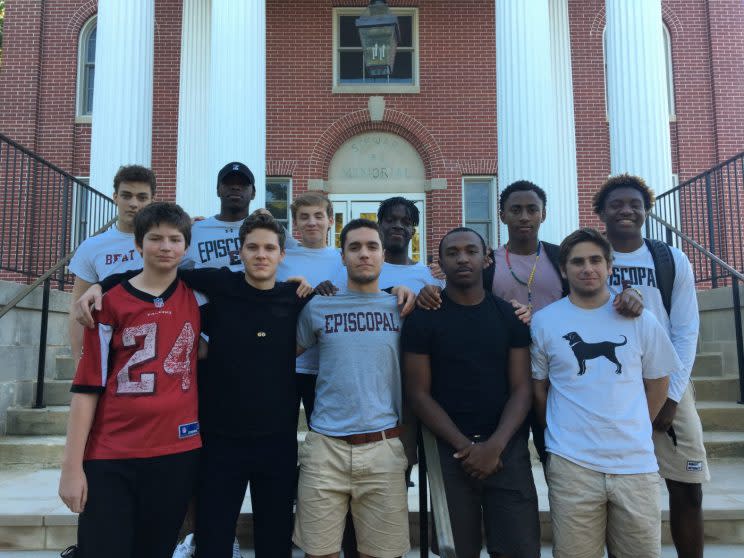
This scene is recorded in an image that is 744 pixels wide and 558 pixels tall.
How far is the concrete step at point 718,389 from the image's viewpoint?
236 inches

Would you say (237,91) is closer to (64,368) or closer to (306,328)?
(64,368)

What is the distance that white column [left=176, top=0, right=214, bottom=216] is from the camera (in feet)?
35.2

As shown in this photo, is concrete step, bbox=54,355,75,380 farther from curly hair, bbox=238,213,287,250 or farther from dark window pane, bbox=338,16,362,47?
dark window pane, bbox=338,16,362,47

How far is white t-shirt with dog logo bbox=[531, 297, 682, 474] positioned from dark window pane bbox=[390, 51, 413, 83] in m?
9.99

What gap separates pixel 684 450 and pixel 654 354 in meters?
0.64

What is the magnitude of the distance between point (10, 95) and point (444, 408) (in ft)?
41.3

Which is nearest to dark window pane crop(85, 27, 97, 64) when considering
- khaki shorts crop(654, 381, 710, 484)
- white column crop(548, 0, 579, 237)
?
white column crop(548, 0, 579, 237)

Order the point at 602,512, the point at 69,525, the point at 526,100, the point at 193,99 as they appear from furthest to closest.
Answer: the point at 193,99 → the point at 526,100 → the point at 69,525 → the point at 602,512

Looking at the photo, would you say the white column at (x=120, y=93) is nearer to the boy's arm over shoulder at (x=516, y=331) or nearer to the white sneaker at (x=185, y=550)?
→ the white sneaker at (x=185, y=550)

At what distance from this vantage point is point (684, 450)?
3.11 m

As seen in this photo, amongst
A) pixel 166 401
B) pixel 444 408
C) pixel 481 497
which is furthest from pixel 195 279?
pixel 481 497

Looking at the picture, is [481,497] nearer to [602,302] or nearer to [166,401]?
[602,302]

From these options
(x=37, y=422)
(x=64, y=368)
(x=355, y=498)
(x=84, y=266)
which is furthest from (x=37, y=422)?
(x=355, y=498)

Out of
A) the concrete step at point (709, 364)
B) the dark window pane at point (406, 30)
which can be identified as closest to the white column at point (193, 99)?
the dark window pane at point (406, 30)
